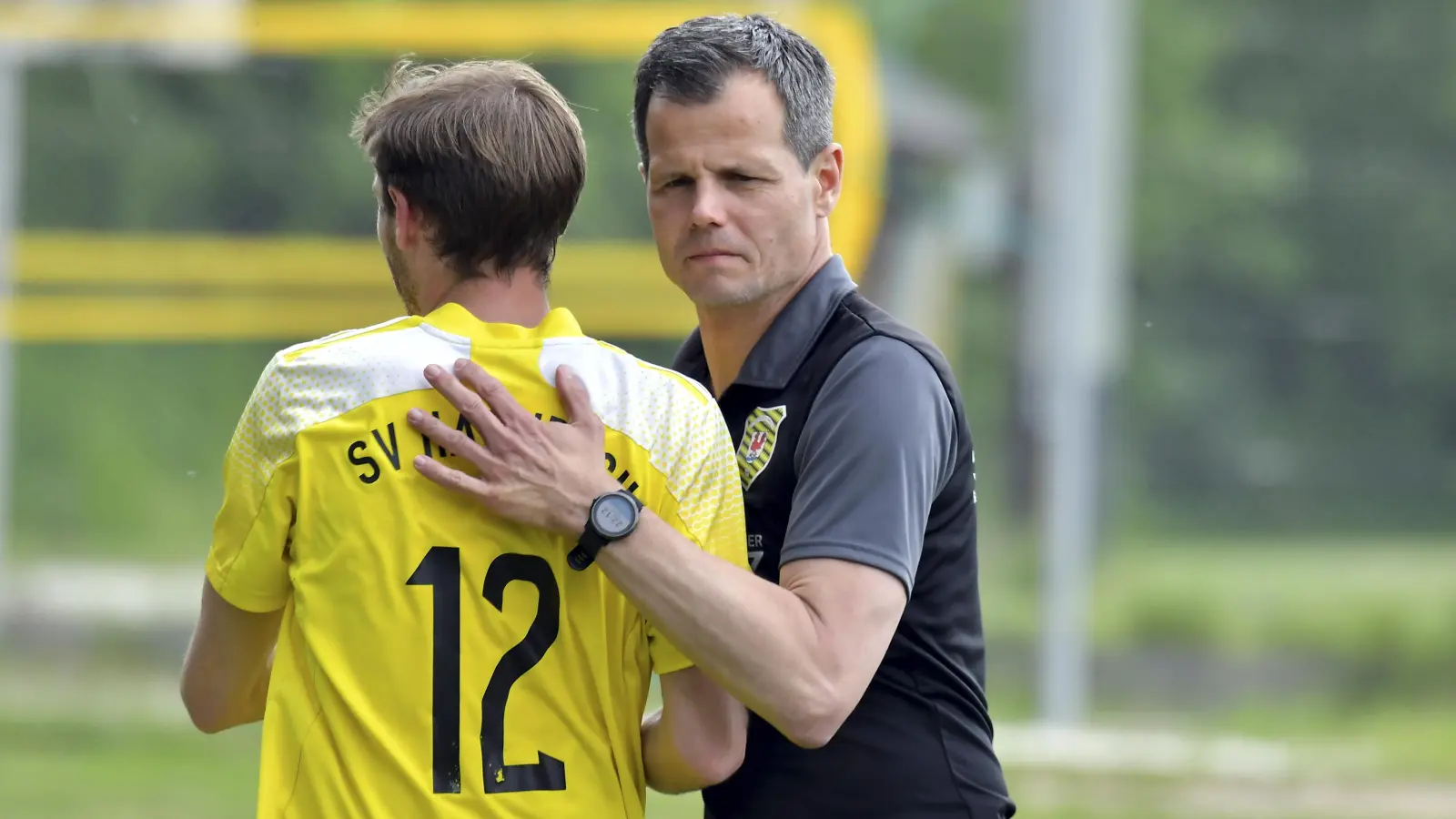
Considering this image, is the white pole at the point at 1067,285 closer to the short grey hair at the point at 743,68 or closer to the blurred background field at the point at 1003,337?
the blurred background field at the point at 1003,337

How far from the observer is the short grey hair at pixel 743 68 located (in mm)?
2252

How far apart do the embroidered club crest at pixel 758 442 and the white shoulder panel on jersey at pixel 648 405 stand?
0.24 meters

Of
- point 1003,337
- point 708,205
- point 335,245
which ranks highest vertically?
point 1003,337

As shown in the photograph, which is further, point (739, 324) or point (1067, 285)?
point (1067, 285)

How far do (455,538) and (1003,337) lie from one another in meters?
13.0

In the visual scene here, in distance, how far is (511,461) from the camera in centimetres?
191

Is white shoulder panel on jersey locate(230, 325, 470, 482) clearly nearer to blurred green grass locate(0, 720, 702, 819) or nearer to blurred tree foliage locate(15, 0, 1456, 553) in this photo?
blurred green grass locate(0, 720, 702, 819)

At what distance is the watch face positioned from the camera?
1.90m

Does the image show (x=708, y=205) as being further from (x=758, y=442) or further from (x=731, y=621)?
(x=731, y=621)

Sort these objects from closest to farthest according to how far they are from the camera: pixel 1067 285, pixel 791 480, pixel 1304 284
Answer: pixel 791 480 → pixel 1067 285 → pixel 1304 284

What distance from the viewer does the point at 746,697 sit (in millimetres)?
1988

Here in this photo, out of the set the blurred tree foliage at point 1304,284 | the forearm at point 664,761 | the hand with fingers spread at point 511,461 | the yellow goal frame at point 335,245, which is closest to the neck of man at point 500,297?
the hand with fingers spread at point 511,461

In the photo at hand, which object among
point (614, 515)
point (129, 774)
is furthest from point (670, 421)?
point (129, 774)

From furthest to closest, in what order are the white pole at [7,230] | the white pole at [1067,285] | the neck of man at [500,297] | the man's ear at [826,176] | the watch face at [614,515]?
the white pole at [7,230], the white pole at [1067,285], the man's ear at [826,176], the neck of man at [500,297], the watch face at [614,515]
